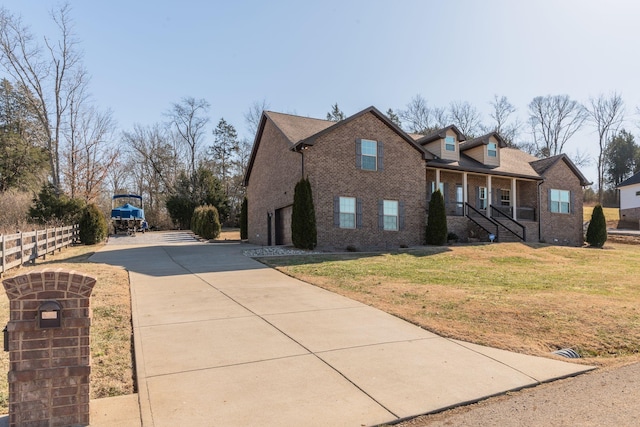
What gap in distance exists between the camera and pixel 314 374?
4324 millimetres

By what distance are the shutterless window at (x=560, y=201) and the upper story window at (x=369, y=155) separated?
43.5 ft

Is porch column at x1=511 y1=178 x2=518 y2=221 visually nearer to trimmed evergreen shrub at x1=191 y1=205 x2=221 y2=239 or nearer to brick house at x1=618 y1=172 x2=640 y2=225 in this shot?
trimmed evergreen shrub at x1=191 y1=205 x2=221 y2=239

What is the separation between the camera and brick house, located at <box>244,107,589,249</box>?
18.2m

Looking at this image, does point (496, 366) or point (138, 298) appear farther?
point (138, 298)

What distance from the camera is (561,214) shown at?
25391 millimetres

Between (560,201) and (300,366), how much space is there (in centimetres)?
2635

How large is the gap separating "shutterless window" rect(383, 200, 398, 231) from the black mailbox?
17.0 m

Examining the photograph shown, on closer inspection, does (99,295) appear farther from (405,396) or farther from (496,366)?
(496,366)

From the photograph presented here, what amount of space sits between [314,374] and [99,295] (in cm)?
564

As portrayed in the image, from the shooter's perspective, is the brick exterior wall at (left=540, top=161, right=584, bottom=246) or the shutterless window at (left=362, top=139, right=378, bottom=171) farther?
the brick exterior wall at (left=540, top=161, right=584, bottom=246)

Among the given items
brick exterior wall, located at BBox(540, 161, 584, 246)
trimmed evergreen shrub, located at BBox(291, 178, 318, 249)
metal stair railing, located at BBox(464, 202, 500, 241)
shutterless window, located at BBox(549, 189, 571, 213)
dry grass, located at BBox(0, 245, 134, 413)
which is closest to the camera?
dry grass, located at BBox(0, 245, 134, 413)

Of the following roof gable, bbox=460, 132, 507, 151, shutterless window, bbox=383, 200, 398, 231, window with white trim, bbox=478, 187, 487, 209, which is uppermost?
roof gable, bbox=460, 132, 507, 151

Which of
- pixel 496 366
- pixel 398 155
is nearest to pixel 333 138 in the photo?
pixel 398 155

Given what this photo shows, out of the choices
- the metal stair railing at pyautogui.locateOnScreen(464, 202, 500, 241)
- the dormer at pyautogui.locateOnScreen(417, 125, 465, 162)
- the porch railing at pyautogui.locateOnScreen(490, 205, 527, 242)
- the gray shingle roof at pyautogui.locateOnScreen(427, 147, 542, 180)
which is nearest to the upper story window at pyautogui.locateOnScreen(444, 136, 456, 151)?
the dormer at pyautogui.locateOnScreen(417, 125, 465, 162)
